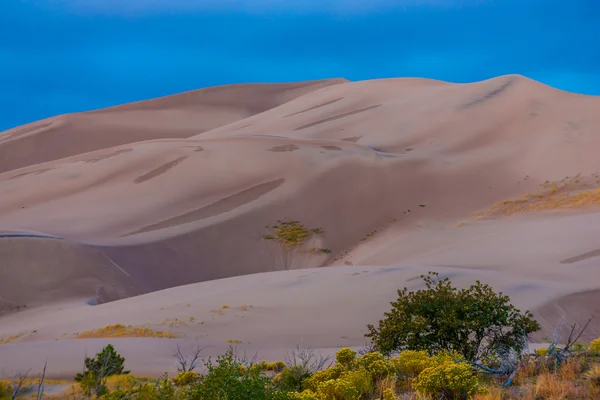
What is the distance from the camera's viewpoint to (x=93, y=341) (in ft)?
50.2

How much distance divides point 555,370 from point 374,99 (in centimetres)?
6466

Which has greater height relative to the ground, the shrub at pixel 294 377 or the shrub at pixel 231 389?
the shrub at pixel 231 389

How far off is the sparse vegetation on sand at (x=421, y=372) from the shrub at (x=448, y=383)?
0.04 ft

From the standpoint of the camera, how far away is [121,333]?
1783 cm

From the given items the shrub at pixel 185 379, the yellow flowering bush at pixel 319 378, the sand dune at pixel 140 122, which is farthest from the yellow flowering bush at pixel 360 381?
the sand dune at pixel 140 122

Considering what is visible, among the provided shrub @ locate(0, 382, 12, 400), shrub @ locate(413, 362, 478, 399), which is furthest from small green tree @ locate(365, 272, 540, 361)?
shrub @ locate(0, 382, 12, 400)

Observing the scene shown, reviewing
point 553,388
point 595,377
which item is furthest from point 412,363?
point 595,377

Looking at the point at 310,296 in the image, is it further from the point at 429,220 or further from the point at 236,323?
the point at 429,220

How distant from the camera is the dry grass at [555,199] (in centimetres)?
3525

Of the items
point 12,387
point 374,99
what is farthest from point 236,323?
point 374,99

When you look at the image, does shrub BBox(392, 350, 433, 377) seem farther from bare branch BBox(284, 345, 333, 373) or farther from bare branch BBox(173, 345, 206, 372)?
bare branch BBox(173, 345, 206, 372)

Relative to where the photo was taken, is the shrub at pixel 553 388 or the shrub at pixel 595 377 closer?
the shrub at pixel 553 388

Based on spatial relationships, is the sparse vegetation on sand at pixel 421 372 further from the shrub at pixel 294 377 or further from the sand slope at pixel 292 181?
the sand slope at pixel 292 181

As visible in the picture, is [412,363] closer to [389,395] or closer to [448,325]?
[389,395]
